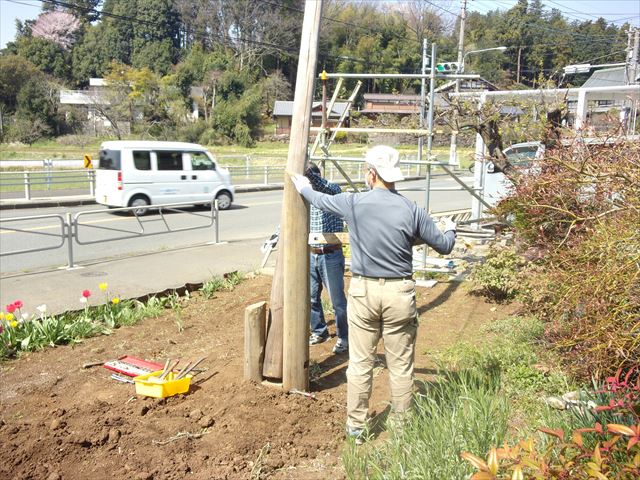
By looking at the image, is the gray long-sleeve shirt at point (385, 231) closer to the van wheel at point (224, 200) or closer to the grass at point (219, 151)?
the van wheel at point (224, 200)

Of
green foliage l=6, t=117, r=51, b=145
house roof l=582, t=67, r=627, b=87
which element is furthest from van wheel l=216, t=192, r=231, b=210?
green foliage l=6, t=117, r=51, b=145

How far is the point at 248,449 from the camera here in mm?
3736

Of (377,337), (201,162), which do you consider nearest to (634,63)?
(201,162)

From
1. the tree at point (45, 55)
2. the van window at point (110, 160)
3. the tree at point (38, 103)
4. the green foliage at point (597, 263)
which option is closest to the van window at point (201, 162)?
the van window at point (110, 160)

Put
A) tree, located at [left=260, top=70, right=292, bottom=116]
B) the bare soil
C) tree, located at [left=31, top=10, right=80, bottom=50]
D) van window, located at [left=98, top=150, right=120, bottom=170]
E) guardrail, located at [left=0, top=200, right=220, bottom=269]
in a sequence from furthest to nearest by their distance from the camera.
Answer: tree, located at [left=31, top=10, right=80, bottom=50] < tree, located at [left=260, top=70, right=292, bottom=116] < van window, located at [left=98, top=150, right=120, bottom=170] < guardrail, located at [left=0, top=200, right=220, bottom=269] < the bare soil

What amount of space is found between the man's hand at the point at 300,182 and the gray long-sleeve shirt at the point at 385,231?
1.42 ft

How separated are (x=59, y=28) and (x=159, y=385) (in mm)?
79640

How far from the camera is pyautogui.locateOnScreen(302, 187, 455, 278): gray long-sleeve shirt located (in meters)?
3.79

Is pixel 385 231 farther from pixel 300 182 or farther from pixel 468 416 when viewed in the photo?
pixel 468 416

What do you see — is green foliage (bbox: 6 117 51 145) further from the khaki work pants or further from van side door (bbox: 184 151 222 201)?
the khaki work pants

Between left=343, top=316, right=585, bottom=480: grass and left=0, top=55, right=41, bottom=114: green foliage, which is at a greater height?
left=0, top=55, right=41, bottom=114: green foliage

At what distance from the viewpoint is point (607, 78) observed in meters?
24.6

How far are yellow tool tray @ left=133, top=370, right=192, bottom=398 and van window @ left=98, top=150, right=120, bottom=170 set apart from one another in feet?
45.6

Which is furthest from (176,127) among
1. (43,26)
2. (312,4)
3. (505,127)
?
(312,4)
